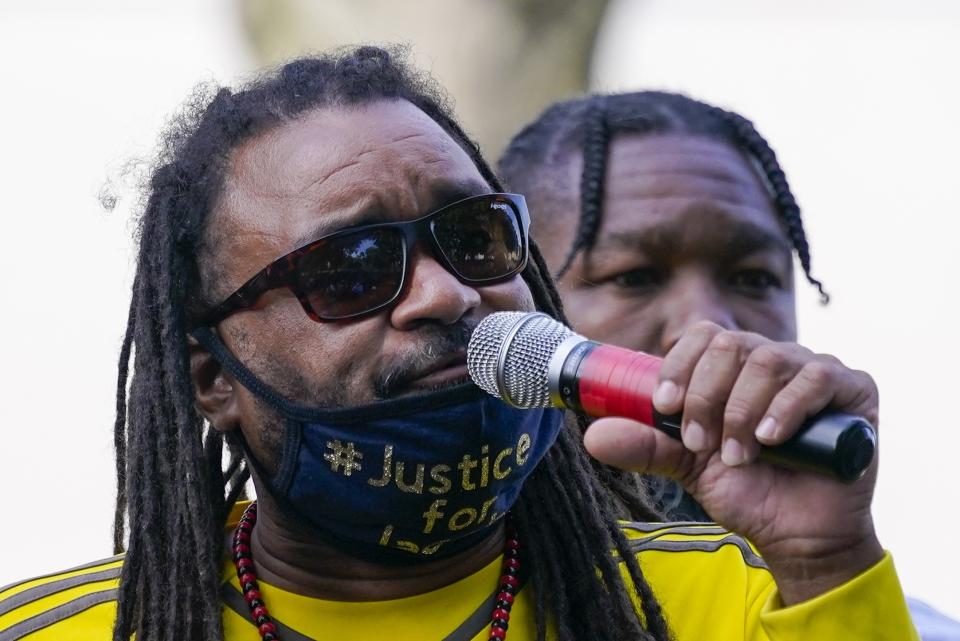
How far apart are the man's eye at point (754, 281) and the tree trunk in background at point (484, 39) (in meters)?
4.30

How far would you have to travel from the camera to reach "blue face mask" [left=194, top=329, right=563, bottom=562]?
273 centimetres

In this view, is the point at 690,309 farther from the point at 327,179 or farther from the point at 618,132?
the point at 327,179

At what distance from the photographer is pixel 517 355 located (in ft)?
7.83

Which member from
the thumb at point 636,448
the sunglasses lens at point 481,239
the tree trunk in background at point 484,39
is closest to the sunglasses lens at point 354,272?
the sunglasses lens at point 481,239

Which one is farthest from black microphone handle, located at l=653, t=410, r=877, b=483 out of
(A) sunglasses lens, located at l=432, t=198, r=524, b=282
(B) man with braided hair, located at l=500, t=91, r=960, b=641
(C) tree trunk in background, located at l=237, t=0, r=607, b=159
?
(C) tree trunk in background, located at l=237, t=0, r=607, b=159

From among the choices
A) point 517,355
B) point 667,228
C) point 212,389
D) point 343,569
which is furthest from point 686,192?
point 517,355

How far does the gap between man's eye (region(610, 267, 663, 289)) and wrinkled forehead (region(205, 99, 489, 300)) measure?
3.70ft

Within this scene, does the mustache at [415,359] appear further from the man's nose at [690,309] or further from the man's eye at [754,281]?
the man's eye at [754,281]

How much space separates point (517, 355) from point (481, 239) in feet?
2.17

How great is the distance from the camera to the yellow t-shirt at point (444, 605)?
292cm

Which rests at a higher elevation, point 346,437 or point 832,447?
point 832,447

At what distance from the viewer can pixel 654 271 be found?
4223mm

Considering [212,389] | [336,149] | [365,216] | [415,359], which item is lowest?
[212,389]

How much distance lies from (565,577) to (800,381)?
1155mm
